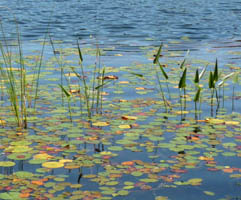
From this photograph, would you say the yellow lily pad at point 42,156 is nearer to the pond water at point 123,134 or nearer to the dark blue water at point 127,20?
the pond water at point 123,134

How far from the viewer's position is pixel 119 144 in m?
4.03

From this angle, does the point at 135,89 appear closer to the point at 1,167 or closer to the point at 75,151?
the point at 75,151

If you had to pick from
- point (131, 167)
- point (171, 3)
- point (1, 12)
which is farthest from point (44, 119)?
point (171, 3)

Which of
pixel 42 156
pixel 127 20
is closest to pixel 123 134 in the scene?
pixel 42 156

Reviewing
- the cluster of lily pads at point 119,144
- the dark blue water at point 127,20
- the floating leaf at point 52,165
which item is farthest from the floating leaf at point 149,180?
the dark blue water at point 127,20

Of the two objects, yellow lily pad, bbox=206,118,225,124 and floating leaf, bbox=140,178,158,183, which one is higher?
yellow lily pad, bbox=206,118,225,124

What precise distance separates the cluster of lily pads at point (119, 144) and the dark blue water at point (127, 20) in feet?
12.7

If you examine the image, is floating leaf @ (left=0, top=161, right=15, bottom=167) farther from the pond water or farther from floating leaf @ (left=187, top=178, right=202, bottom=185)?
floating leaf @ (left=187, top=178, right=202, bottom=185)

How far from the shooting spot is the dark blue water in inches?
422

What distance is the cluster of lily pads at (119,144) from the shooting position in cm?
326

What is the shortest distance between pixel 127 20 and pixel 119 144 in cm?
944

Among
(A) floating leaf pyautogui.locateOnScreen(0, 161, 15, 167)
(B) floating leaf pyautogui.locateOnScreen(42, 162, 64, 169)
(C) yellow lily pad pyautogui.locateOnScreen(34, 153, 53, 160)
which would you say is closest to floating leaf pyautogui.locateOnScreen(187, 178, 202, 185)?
(B) floating leaf pyautogui.locateOnScreen(42, 162, 64, 169)

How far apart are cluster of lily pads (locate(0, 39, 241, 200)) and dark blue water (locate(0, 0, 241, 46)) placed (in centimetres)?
387

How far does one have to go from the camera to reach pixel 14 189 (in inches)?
126
